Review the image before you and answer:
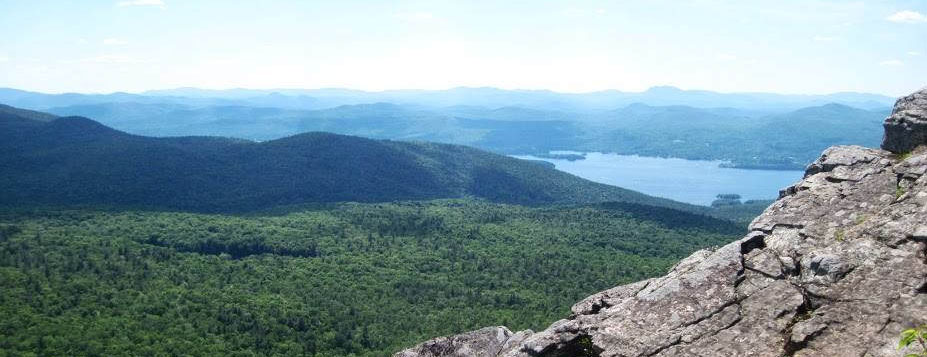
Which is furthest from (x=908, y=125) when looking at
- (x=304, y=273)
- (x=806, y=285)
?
(x=304, y=273)

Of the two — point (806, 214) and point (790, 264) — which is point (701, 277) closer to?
point (790, 264)

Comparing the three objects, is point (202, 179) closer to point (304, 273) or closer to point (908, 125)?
point (304, 273)

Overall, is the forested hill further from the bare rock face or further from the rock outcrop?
the bare rock face

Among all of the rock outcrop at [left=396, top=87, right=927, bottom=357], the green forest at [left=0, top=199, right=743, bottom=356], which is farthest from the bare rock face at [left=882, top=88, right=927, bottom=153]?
the green forest at [left=0, top=199, right=743, bottom=356]

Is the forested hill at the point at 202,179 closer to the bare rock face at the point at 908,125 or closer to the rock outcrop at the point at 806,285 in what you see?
the rock outcrop at the point at 806,285

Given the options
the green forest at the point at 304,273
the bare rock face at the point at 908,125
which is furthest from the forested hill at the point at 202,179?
the bare rock face at the point at 908,125

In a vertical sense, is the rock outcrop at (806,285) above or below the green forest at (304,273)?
above
